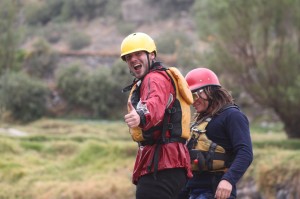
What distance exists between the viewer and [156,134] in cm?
398

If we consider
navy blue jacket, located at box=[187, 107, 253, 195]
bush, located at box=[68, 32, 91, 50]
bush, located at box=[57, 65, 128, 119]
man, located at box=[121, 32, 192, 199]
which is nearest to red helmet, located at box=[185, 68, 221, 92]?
navy blue jacket, located at box=[187, 107, 253, 195]

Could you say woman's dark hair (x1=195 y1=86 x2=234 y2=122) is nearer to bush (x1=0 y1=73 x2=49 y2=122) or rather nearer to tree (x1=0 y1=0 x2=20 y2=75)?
bush (x1=0 y1=73 x2=49 y2=122)

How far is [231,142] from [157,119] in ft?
2.56

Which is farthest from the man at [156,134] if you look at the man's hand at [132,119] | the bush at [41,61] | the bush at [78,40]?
the bush at [78,40]

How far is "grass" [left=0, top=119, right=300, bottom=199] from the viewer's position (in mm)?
12805

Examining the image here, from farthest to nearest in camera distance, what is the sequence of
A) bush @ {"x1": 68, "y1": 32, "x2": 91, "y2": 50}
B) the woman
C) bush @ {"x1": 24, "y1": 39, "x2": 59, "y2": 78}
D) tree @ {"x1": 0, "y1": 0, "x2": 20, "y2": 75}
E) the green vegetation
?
bush @ {"x1": 68, "y1": 32, "x2": 91, "y2": 50}
bush @ {"x1": 24, "y1": 39, "x2": 59, "y2": 78}
tree @ {"x1": 0, "y1": 0, "x2": 20, "y2": 75}
the green vegetation
the woman

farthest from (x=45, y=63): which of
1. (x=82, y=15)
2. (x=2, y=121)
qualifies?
(x=82, y=15)

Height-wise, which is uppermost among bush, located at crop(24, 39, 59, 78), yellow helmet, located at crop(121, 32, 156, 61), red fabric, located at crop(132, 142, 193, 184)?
bush, located at crop(24, 39, 59, 78)

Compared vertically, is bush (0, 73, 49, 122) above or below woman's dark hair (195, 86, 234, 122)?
above

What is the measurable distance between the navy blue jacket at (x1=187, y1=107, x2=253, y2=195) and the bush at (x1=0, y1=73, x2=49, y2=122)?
109ft

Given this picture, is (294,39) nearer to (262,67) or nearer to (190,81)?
(262,67)

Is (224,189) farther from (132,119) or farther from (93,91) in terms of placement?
(93,91)

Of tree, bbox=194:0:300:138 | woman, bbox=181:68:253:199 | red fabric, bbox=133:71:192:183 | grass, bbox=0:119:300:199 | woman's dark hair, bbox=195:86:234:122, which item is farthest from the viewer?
tree, bbox=194:0:300:138

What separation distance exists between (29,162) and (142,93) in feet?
43.4
